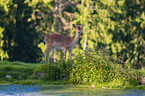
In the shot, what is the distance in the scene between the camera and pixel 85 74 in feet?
44.4

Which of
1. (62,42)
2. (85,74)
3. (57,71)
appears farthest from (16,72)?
(62,42)

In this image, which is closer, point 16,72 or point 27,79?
point 27,79

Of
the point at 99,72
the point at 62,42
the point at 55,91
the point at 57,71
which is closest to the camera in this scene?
the point at 55,91

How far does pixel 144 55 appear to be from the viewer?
117 feet

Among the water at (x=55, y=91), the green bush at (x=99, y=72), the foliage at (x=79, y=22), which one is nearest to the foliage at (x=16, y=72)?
the water at (x=55, y=91)

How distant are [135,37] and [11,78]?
24.6 metres

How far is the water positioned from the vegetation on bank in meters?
0.96

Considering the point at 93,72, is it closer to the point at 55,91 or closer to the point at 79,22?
the point at 55,91

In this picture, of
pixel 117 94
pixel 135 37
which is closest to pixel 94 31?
pixel 135 37

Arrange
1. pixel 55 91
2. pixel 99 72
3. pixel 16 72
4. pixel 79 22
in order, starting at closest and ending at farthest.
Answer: pixel 55 91 → pixel 99 72 → pixel 16 72 → pixel 79 22

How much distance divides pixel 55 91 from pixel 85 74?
2368 millimetres

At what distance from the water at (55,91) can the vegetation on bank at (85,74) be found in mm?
956

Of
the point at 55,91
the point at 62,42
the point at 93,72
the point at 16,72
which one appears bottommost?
the point at 55,91

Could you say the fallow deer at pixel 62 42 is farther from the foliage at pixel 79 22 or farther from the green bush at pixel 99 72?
the foliage at pixel 79 22
